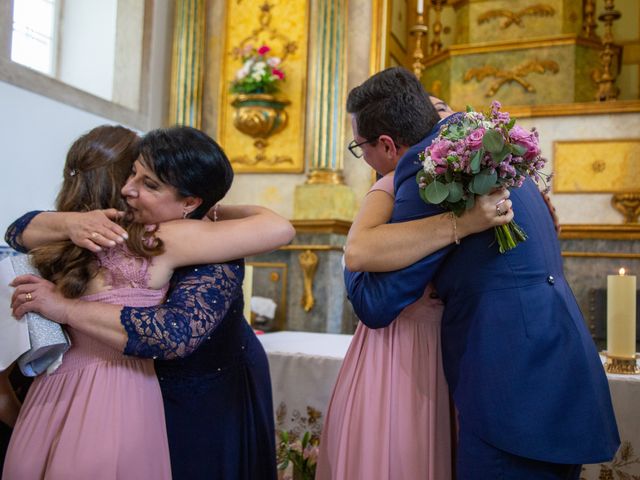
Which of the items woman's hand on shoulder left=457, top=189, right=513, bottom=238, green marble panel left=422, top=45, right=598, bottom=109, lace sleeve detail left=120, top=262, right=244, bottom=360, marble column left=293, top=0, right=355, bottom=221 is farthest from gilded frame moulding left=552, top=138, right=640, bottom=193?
lace sleeve detail left=120, top=262, right=244, bottom=360

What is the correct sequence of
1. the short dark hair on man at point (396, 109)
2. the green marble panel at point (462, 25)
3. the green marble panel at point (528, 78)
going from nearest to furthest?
the short dark hair on man at point (396, 109), the green marble panel at point (528, 78), the green marble panel at point (462, 25)

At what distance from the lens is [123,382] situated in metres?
1.49

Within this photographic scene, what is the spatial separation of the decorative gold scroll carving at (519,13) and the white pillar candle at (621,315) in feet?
20.7

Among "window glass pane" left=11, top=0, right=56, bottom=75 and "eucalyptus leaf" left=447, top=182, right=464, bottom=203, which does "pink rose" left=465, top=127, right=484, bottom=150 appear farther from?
"window glass pane" left=11, top=0, right=56, bottom=75

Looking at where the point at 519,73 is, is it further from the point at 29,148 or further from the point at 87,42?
the point at 29,148

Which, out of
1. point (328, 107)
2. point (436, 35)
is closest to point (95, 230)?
point (328, 107)

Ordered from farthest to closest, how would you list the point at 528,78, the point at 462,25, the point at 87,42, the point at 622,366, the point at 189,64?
the point at 462,25, the point at 528,78, the point at 189,64, the point at 87,42, the point at 622,366

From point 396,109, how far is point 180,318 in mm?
771

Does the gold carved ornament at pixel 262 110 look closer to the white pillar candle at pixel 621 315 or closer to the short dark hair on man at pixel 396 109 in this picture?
the white pillar candle at pixel 621 315

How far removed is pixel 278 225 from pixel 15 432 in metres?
0.75

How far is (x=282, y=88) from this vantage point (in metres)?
6.41

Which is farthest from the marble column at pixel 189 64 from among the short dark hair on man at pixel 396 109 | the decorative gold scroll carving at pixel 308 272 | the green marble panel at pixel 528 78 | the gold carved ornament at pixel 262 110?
the short dark hair on man at pixel 396 109

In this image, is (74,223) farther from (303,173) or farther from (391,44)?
(391,44)

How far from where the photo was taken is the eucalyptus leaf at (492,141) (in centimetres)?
137
